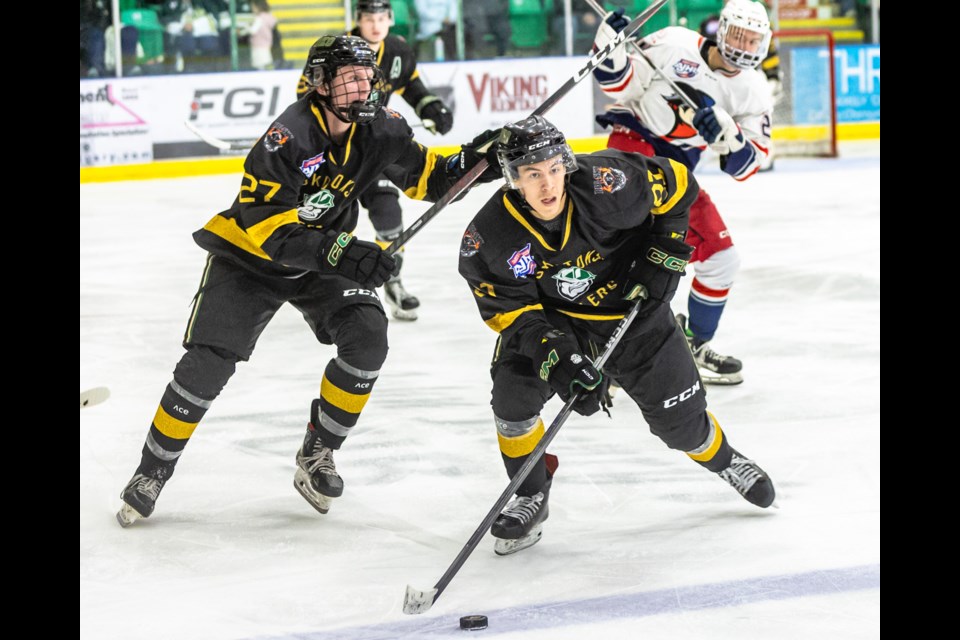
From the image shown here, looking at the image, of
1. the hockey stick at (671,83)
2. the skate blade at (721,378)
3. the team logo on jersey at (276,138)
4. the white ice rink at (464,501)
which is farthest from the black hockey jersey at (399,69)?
the team logo on jersey at (276,138)

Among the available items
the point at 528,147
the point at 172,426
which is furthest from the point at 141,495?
the point at 528,147

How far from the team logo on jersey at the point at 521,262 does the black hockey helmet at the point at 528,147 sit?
0.44ft

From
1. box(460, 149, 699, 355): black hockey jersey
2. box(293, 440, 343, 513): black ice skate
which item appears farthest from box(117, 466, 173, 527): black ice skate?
box(460, 149, 699, 355): black hockey jersey

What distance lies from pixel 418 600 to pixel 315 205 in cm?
101

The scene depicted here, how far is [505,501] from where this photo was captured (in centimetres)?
257

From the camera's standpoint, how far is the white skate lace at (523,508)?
8.94 ft

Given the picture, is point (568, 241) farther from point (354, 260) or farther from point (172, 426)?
point (172, 426)

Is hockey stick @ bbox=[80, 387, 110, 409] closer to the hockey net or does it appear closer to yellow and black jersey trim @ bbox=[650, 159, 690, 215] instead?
yellow and black jersey trim @ bbox=[650, 159, 690, 215]

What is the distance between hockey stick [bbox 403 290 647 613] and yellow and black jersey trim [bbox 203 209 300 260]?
73 centimetres

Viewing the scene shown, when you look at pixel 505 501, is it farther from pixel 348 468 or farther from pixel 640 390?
pixel 348 468

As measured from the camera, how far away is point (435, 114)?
4.76 meters

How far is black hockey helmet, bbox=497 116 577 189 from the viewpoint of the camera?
2547 mm
